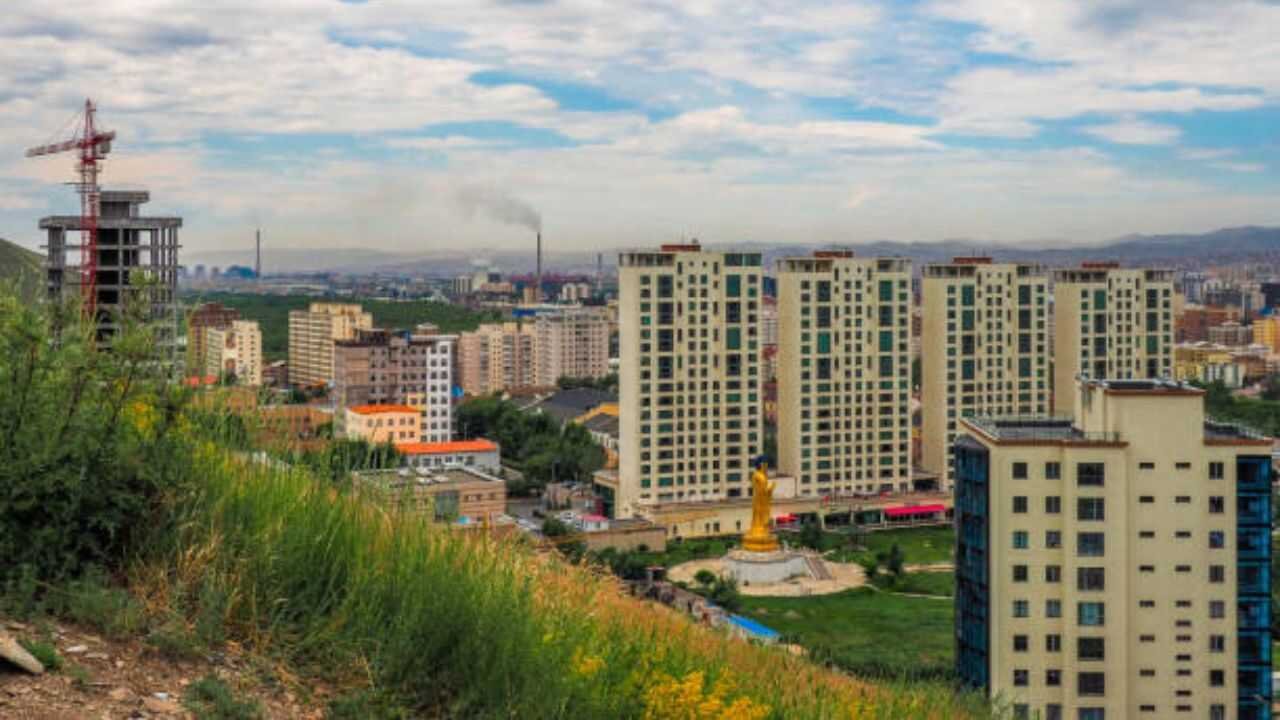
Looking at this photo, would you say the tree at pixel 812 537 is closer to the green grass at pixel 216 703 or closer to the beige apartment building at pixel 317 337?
the green grass at pixel 216 703

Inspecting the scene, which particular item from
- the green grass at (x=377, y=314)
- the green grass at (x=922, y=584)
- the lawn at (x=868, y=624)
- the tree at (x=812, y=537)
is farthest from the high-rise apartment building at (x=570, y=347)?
the lawn at (x=868, y=624)

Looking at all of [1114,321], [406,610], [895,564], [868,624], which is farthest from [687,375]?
[406,610]

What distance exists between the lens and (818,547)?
17.3 m

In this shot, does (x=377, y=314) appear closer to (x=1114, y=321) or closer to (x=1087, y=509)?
(x=1114, y=321)

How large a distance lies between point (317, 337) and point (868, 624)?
73.6 feet

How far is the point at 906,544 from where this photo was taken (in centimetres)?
1783

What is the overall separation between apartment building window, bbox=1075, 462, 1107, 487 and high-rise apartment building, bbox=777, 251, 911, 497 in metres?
11.1

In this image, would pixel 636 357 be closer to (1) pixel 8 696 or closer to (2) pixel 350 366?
(2) pixel 350 366

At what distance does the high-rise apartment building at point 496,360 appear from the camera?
3509cm

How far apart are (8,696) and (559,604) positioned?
3.07ft

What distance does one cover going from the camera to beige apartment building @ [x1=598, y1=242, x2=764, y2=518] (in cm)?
1789

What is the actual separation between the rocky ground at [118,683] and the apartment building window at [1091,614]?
6.41 metres

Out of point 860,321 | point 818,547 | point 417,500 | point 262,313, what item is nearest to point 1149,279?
point 860,321

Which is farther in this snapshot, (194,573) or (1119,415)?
(1119,415)
